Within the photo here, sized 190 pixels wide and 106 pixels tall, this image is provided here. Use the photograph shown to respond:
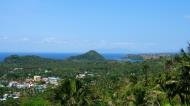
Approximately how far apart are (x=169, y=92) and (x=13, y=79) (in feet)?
391

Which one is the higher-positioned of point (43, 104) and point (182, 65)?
point (182, 65)

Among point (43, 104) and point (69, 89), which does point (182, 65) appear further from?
point (43, 104)

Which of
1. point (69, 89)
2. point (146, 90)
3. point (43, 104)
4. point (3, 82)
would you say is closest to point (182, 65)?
point (146, 90)

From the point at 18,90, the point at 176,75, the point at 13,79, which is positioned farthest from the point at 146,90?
the point at 13,79

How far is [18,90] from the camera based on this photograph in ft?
369

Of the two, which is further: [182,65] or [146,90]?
[146,90]

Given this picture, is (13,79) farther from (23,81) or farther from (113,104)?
(113,104)

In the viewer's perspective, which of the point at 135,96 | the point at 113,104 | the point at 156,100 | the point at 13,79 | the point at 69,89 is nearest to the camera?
the point at 156,100

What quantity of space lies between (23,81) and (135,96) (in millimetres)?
107014

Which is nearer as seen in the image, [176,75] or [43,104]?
[176,75]

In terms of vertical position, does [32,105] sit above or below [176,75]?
below

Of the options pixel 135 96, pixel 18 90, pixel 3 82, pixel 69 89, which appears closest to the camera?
pixel 135 96

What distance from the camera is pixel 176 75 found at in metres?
33.9

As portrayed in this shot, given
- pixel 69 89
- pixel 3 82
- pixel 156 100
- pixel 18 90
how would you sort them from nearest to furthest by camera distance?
pixel 156 100 < pixel 69 89 < pixel 18 90 < pixel 3 82
